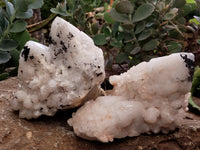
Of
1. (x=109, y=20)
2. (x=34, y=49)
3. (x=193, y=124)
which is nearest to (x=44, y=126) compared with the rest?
(x=34, y=49)

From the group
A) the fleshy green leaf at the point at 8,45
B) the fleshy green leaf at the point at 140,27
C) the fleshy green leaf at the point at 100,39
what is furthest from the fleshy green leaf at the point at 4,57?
the fleshy green leaf at the point at 140,27

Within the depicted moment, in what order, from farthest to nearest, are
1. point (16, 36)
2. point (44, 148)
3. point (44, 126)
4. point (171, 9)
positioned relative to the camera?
point (16, 36)
point (171, 9)
point (44, 126)
point (44, 148)

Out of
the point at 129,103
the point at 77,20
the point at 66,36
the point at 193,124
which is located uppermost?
the point at 66,36

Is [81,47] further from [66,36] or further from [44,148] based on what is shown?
[44,148]

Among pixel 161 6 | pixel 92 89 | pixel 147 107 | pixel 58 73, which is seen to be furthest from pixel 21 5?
pixel 147 107

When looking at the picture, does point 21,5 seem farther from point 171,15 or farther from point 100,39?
point 171,15

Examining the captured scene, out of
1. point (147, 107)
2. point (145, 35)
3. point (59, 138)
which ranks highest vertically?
point (145, 35)

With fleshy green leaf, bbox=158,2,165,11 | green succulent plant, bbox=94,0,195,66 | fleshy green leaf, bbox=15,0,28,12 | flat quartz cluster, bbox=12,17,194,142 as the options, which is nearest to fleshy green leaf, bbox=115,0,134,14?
green succulent plant, bbox=94,0,195,66
